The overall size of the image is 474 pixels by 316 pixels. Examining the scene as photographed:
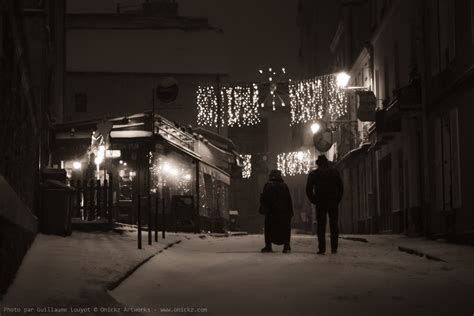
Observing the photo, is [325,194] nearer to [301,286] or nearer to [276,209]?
[276,209]

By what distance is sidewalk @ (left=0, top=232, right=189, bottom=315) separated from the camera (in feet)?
24.1

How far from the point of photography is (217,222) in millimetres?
36969

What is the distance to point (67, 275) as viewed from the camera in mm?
9164

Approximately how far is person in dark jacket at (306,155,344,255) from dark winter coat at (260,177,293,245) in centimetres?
104

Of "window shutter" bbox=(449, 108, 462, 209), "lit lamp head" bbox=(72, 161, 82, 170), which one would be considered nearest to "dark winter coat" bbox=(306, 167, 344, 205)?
"window shutter" bbox=(449, 108, 462, 209)

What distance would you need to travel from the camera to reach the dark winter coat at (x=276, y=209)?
1617 centimetres

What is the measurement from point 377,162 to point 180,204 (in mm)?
8850

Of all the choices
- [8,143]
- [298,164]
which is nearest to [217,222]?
[298,164]

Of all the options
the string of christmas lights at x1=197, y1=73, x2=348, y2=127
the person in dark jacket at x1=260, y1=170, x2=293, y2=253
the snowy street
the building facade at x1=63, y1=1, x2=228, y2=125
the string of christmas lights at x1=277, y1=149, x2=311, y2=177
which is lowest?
the snowy street

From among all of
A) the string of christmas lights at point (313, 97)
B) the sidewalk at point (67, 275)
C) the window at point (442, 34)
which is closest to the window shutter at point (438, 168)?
the window at point (442, 34)

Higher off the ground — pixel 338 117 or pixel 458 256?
pixel 338 117

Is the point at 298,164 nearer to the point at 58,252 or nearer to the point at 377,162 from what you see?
the point at 377,162

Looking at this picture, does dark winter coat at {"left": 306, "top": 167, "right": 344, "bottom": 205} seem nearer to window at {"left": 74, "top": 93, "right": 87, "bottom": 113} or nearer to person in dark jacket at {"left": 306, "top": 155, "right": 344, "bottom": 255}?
person in dark jacket at {"left": 306, "top": 155, "right": 344, "bottom": 255}

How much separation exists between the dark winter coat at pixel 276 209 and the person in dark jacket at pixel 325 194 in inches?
40.8
